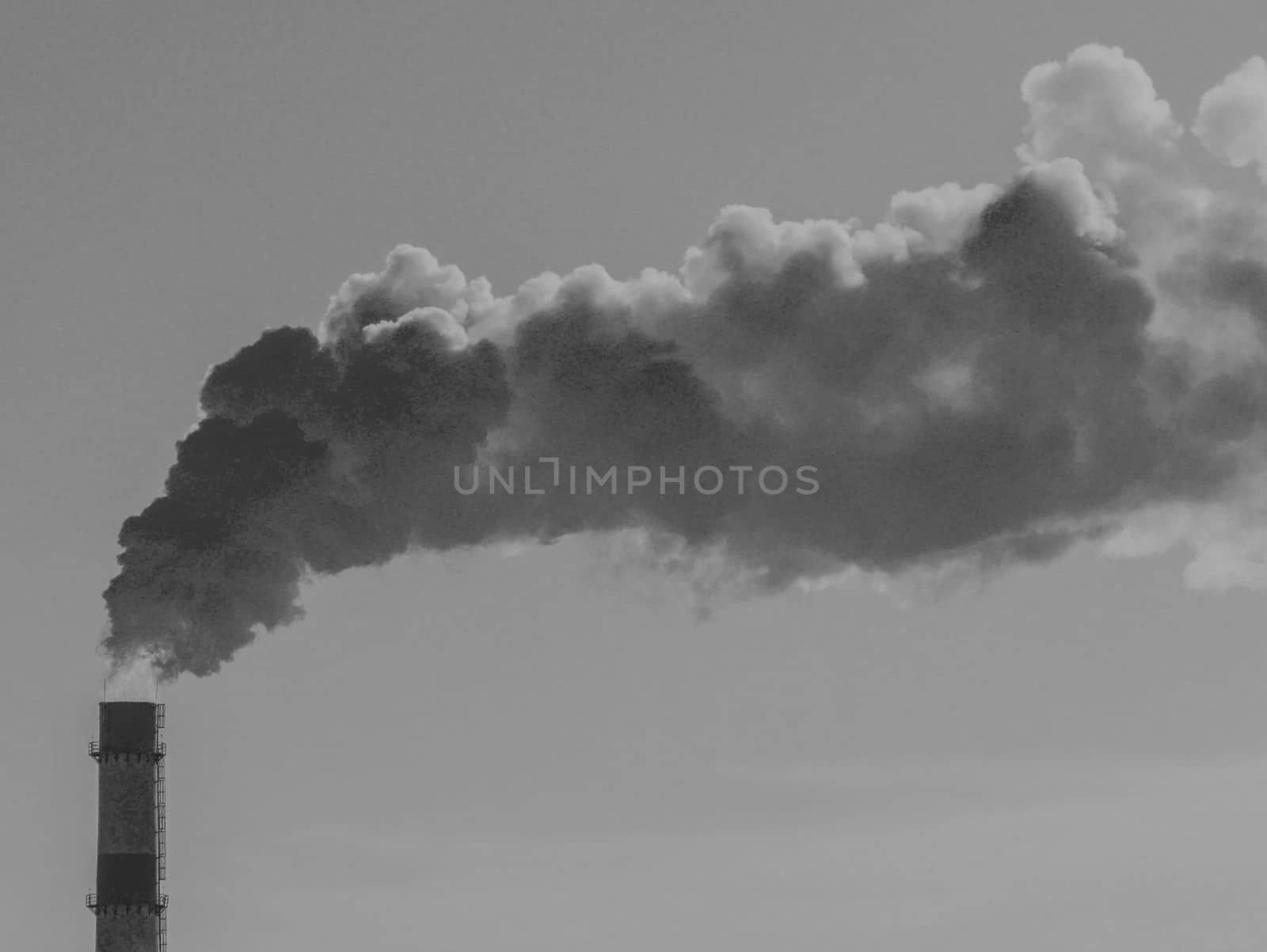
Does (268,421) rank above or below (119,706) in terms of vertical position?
above

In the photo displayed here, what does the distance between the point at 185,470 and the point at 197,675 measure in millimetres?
6149

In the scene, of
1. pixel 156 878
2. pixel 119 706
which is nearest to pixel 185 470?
pixel 119 706

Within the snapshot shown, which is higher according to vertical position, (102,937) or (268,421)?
(268,421)

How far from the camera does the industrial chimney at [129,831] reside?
62.3 metres

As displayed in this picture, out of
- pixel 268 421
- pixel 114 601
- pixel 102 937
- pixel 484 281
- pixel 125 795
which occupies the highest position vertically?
pixel 484 281

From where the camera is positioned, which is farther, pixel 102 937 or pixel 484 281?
pixel 484 281

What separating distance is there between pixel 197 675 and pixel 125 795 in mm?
4151

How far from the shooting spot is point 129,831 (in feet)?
206

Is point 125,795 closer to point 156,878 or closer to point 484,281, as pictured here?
point 156,878

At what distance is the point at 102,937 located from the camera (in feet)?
204

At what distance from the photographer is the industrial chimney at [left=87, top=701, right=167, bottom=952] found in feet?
205

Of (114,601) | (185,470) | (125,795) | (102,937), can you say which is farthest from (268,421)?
(102,937)

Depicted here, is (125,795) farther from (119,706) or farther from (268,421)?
(268,421)

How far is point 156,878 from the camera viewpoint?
6312cm
